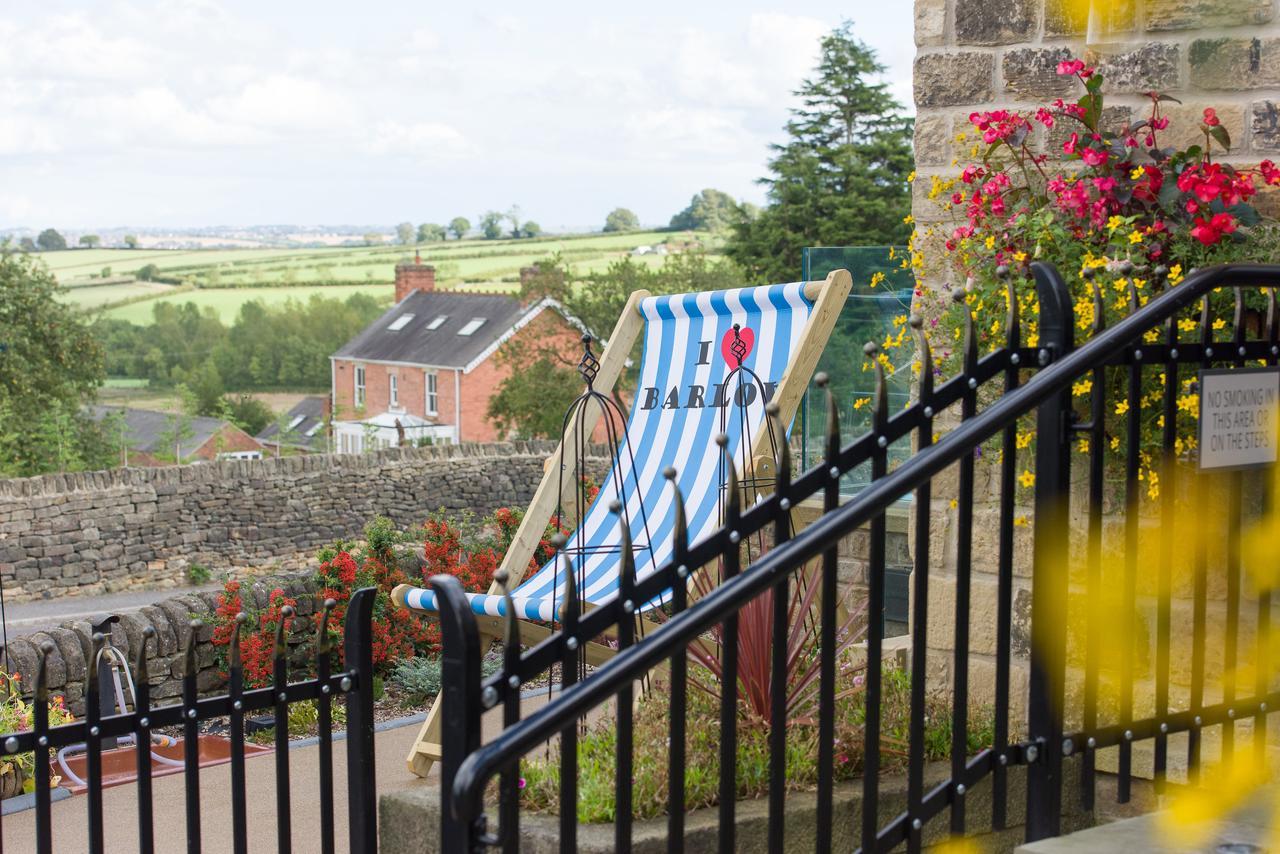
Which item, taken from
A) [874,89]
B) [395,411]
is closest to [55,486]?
[395,411]

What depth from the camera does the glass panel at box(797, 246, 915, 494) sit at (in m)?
5.43

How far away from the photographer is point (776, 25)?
6334 centimetres

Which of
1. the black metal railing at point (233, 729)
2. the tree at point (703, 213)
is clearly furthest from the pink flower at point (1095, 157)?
the tree at point (703, 213)

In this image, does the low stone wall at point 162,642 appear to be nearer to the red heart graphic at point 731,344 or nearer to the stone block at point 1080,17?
the red heart graphic at point 731,344

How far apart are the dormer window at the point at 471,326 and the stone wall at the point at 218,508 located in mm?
21963

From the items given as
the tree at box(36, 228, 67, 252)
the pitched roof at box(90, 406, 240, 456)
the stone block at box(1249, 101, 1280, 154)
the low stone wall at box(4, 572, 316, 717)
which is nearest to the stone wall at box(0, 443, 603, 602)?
the low stone wall at box(4, 572, 316, 717)

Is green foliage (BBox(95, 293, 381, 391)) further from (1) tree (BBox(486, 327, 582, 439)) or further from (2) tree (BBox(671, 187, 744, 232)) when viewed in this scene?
(1) tree (BBox(486, 327, 582, 439))

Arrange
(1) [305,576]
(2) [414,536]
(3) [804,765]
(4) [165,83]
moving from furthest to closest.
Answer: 1. (4) [165,83]
2. (2) [414,536]
3. (1) [305,576]
4. (3) [804,765]

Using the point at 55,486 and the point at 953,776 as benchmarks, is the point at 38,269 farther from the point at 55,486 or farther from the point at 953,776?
the point at 953,776

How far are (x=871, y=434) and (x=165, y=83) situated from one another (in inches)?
3505

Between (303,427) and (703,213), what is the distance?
71.1ft

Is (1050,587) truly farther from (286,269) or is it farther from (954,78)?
(286,269)

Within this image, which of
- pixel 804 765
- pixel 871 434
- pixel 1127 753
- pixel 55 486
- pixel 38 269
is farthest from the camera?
pixel 38 269

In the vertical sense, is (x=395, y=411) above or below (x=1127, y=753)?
below
